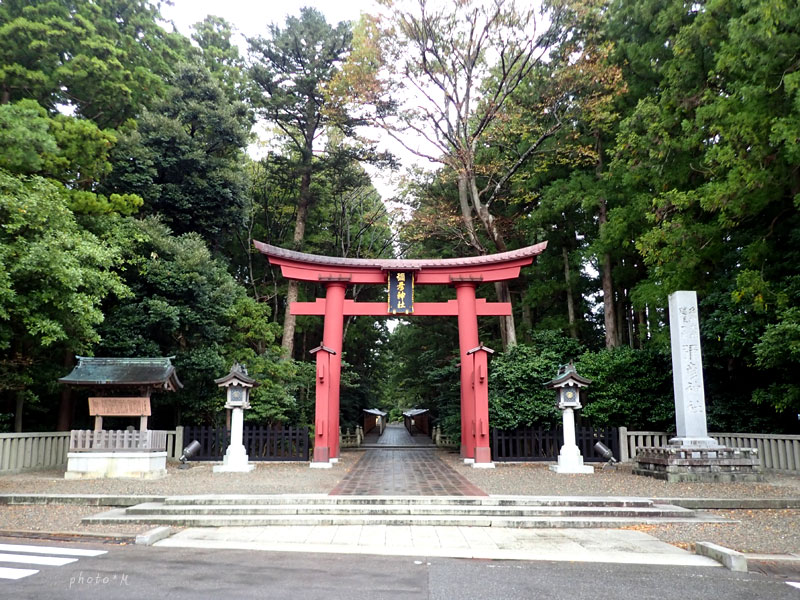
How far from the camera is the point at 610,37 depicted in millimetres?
17375

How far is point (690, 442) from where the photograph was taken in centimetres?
1109

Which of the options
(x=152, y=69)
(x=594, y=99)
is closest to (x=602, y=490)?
(x=594, y=99)

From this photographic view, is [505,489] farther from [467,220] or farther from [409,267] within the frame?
[467,220]

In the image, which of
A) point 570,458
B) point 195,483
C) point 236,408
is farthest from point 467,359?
point 195,483

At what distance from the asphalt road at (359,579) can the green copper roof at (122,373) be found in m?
7.40

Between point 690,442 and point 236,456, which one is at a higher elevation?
point 690,442

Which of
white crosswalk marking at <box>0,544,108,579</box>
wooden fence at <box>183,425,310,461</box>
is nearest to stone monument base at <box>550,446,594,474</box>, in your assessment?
wooden fence at <box>183,425,310,461</box>

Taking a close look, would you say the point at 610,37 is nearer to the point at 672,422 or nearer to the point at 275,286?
the point at 672,422

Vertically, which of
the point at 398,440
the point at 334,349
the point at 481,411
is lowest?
the point at 398,440

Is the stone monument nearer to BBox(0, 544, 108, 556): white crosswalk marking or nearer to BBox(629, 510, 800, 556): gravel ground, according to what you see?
BBox(629, 510, 800, 556): gravel ground

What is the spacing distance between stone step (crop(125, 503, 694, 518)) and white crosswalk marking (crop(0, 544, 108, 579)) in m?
1.89

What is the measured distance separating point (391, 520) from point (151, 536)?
2.97m

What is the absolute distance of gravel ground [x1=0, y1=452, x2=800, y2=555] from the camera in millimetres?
6609

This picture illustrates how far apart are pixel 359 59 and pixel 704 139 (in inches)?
439
